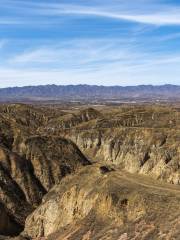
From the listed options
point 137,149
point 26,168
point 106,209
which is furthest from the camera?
point 137,149

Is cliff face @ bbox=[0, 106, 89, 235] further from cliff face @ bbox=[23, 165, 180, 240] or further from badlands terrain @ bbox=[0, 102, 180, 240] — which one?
cliff face @ bbox=[23, 165, 180, 240]

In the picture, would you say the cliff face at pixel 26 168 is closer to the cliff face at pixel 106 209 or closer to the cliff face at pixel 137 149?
the cliff face at pixel 106 209

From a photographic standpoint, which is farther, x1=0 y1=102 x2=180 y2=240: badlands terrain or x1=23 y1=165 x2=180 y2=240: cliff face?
x1=0 y1=102 x2=180 y2=240: badlands terrain

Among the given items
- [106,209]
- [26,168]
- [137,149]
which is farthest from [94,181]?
[137,149]

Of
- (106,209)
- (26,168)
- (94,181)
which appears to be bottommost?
(26,168)

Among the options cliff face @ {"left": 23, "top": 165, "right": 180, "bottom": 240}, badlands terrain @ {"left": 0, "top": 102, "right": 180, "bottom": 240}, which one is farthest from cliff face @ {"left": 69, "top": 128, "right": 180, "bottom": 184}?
cliff face @ {"left": 23, "top": 165, "right": 180, "bottom": 240}

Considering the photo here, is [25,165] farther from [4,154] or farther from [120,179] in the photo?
[120,179]

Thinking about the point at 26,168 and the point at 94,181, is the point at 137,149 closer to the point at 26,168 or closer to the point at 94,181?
the point at 26,168

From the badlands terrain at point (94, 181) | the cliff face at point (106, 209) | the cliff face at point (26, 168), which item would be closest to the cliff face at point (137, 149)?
the badlands terrain at point (94, 181)

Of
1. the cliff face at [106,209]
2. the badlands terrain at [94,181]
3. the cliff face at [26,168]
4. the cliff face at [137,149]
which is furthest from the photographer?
the cliff face at [137,149]
